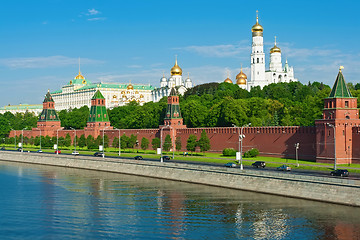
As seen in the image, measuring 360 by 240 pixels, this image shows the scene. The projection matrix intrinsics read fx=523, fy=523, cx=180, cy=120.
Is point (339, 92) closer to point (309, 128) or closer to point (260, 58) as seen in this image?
point (309, 128)

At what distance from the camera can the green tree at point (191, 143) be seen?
274ft

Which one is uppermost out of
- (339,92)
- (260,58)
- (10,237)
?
(260,58)

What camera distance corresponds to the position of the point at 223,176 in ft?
175

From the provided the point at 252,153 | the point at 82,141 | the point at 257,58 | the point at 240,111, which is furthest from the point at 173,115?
the point at 257,58

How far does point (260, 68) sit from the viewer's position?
Result: 150375 millimetres

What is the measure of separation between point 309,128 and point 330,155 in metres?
7.07

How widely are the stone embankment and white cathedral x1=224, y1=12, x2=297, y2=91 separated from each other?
8306cm

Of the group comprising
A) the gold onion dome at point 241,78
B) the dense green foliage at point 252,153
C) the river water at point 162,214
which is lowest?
the river water at point 162,214

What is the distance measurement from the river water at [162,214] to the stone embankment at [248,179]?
0.91 m

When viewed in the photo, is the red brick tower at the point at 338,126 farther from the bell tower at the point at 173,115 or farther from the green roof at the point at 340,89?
the bell tower at the point at 173,115

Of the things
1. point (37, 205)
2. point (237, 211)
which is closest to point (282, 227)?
point (237, 211)

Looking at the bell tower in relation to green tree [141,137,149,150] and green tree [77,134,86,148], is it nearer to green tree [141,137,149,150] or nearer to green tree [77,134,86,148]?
green tree [141,137,149,150]

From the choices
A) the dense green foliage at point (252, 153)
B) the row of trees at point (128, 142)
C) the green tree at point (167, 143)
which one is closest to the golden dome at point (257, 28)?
the row of trees at point (128, 142)

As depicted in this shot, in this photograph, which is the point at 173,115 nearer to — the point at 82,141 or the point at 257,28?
the point at 82,141
